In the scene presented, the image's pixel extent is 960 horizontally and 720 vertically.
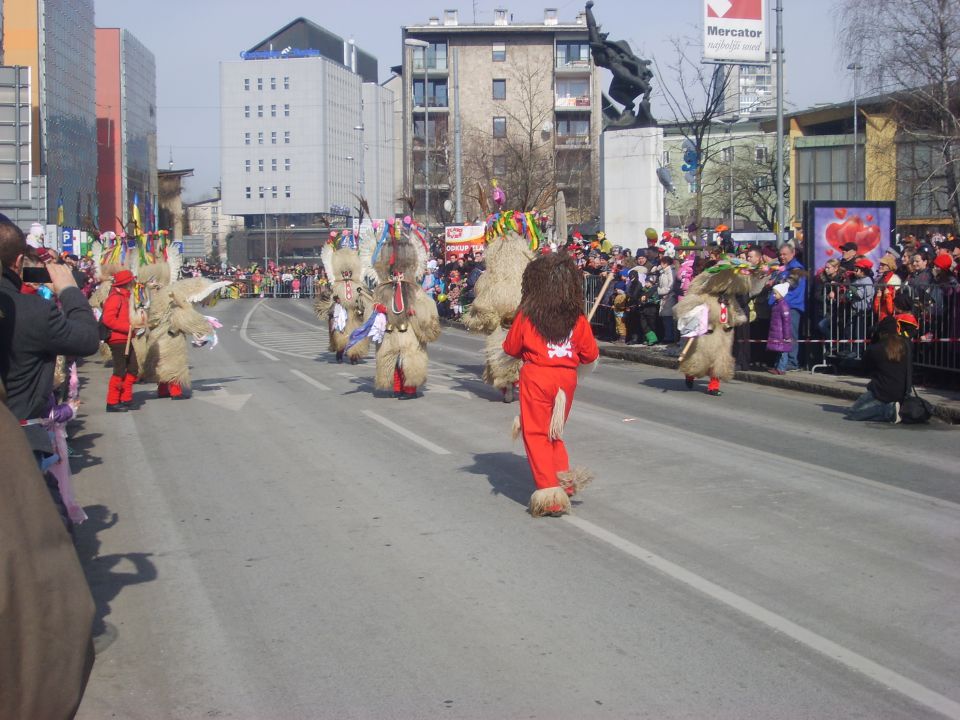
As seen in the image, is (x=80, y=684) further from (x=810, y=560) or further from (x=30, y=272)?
(x=810, y=560)

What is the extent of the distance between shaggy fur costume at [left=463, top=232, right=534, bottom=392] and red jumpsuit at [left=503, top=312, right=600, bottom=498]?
17.6ft

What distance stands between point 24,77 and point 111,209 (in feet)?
240

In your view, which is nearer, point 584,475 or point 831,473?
point 584,475

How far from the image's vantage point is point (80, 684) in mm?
2555

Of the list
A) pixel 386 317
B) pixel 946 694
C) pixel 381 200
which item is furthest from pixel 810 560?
pixel 381 200

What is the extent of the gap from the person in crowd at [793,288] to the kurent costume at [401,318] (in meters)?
5.48

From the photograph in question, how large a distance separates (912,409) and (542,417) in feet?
19.8

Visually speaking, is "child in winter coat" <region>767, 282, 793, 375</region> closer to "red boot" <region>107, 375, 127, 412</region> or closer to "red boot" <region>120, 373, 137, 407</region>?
"red boot" <region>120, 373, 137, 407</region>

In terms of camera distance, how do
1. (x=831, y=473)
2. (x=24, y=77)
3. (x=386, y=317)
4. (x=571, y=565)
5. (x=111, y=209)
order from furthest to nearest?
(x=111, y=209) → (x=24, y=77) → (x=386, y=317) → (x=831, y=473) → (x=571, y=565)

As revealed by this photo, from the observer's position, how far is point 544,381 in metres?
7.75

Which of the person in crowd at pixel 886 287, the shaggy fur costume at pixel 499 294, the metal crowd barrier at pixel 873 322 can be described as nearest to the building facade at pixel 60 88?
the shaggy fur costume at pixel 499 294

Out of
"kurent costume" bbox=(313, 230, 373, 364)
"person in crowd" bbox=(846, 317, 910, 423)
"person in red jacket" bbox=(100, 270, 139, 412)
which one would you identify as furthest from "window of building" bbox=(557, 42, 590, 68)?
"person in crowd" bbox=(846, 317, 910, 423)

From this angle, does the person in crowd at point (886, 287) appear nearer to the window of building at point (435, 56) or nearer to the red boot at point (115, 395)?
the red boot at point (115, 395)

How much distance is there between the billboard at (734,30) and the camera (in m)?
25.2
